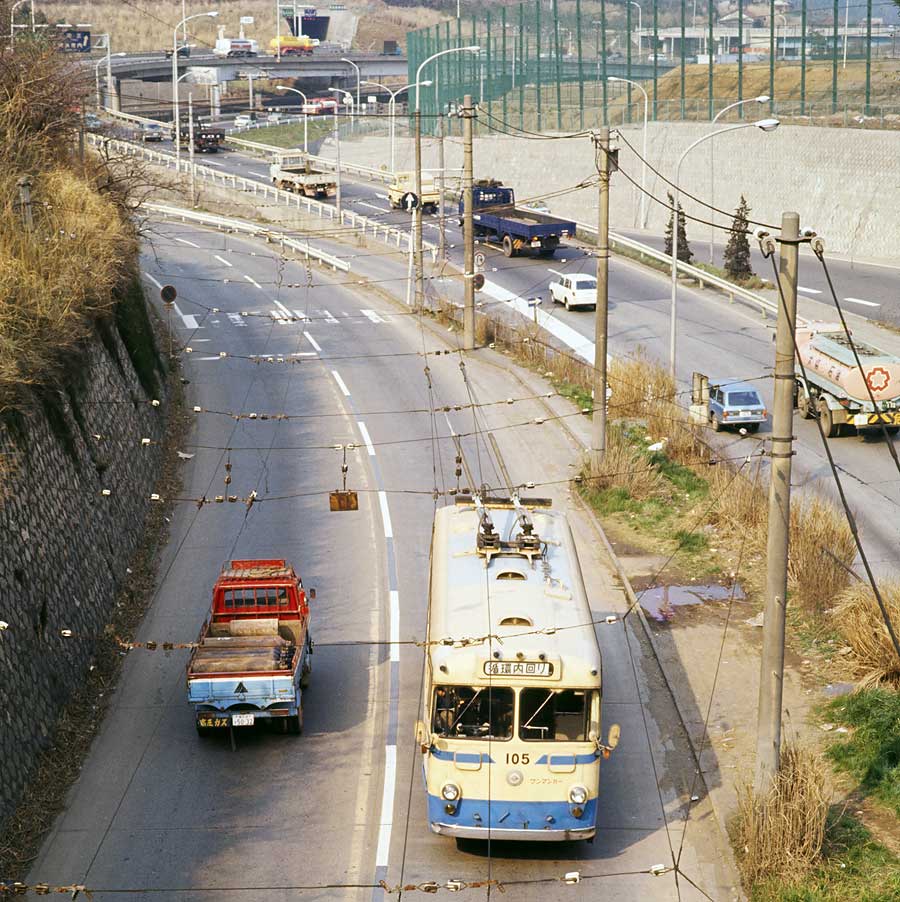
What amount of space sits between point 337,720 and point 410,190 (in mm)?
59437

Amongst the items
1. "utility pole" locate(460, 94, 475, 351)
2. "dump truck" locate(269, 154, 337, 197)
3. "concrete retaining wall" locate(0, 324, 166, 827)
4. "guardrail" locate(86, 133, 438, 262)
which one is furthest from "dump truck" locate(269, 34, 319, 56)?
"concrete retaining wall" locate(0, 324, 166, 827)

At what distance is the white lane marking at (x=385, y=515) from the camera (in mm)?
29734

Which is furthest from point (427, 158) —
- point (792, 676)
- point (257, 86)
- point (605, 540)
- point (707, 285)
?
point (792, 676)

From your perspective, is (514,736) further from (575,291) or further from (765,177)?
(765,177)

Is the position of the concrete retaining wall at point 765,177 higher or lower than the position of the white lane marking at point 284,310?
higher

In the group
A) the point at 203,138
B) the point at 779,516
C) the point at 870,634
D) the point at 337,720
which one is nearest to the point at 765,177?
the point at 203,138

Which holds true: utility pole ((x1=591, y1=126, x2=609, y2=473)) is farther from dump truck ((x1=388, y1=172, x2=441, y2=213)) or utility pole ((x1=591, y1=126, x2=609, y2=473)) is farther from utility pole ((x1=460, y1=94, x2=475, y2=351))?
dump truck ((x1=388, y1=172, x2=441, y2=213))

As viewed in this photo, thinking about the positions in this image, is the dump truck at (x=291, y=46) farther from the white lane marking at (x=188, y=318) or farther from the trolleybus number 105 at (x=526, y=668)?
the trolleybus number 105 at (x=526, y=668)

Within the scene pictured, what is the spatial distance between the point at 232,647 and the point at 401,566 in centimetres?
743

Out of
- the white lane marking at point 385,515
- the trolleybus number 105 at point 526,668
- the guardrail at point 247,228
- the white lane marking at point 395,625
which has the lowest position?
the white lane marking at point 395,625

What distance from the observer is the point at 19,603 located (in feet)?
62.3

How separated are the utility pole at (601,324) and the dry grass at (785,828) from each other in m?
16.1

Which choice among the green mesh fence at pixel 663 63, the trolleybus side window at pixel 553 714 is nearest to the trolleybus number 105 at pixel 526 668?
the trolleybus side window at pixel 553 714

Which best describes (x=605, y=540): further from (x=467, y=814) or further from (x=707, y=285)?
(x=707, y=285)
